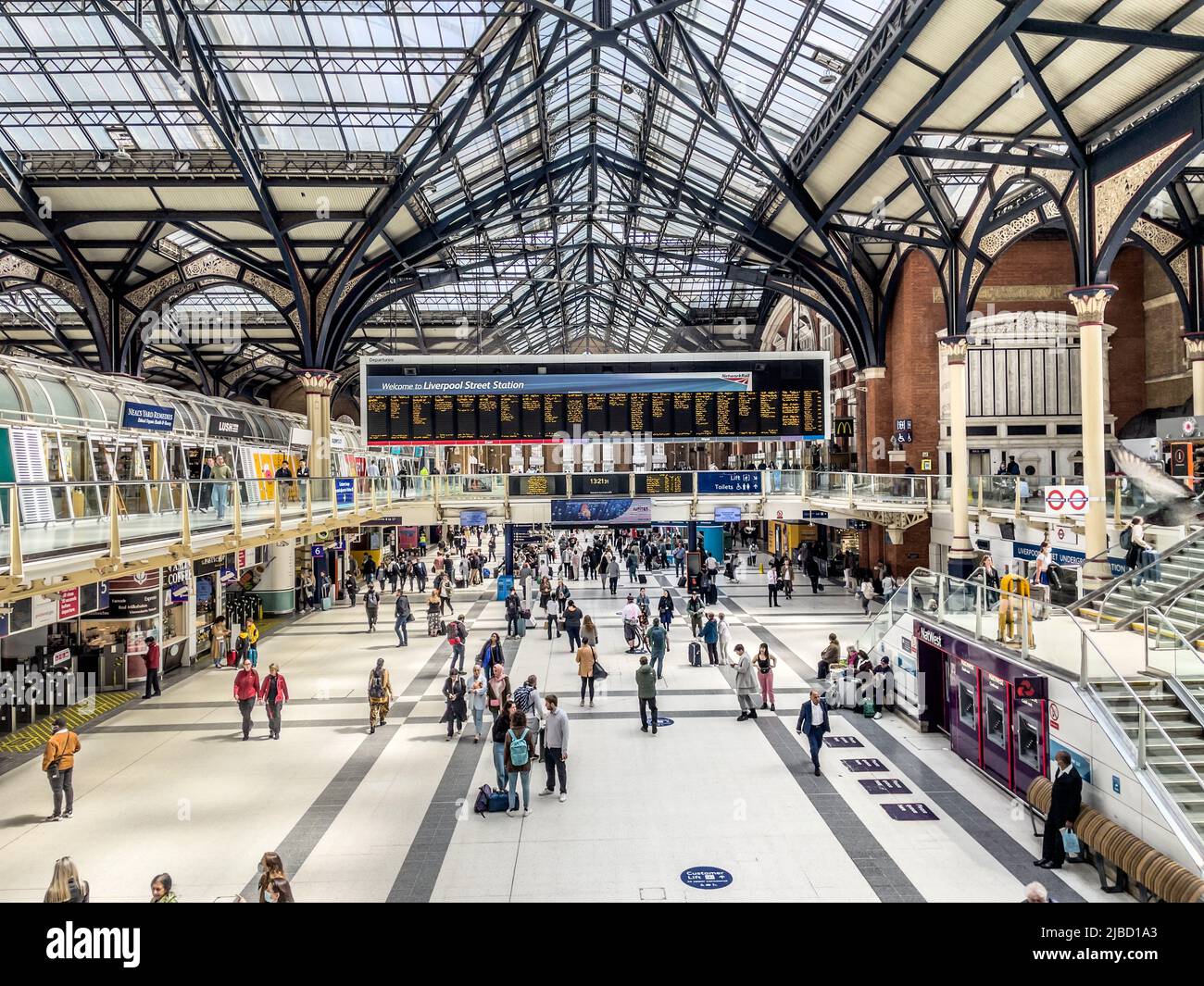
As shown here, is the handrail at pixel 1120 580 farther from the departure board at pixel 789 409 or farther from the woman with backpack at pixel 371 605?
the woman with backpack at pixel 371 605

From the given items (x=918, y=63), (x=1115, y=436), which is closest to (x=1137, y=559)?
(x=918, y=63)

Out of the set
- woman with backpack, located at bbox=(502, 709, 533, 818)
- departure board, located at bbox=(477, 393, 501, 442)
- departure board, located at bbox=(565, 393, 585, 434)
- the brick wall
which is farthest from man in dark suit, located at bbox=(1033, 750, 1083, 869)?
the brick wall

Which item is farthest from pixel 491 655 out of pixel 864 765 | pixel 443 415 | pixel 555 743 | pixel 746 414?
pixel 746 414

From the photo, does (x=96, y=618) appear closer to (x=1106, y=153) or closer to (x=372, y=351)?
(x=1106, y=153)

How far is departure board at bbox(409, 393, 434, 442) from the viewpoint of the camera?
24578 mm

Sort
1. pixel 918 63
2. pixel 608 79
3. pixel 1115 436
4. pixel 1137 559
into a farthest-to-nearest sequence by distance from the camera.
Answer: pixel 1115 436 → pixel 608 79 → pixel 918 63 → pixel 1137 559

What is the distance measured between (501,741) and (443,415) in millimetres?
15004

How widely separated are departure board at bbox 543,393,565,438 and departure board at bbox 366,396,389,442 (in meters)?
4.77

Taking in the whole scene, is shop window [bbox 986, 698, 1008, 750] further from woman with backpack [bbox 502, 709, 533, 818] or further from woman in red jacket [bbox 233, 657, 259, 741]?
woman in red jacket [bbox 233, 657, 259, 741]

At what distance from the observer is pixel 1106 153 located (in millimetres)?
16094

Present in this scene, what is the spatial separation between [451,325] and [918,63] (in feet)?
113

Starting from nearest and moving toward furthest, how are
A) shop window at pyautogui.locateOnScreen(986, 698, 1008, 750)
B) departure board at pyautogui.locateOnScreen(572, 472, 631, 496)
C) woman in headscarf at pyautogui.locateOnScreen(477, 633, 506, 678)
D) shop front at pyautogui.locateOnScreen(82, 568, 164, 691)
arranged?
1. shop window at pyautogui.locateOnScreen(986, 698, 1008, 750)
2. woman in headscarf at pyautogui.locateOnScreen(477, 633, 506, 678)
3. shop front at pyautogui.locateOnScreen(82, 568, 164, 691)
4. departure board at pyautogui.locateOnScreen(572, 472, 631, 496)

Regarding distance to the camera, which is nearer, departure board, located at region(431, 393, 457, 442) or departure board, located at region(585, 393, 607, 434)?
departure board, located at region(585, 393, 607, 434)

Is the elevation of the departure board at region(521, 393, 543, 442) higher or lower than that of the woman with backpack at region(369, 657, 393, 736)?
higher
